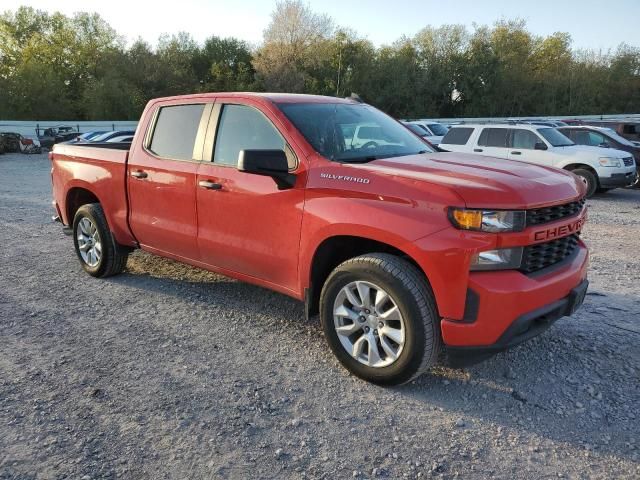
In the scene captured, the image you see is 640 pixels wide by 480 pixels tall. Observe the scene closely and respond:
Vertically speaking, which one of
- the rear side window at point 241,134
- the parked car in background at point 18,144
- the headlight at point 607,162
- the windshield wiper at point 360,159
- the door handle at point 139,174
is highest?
the rear side window at point 241,134

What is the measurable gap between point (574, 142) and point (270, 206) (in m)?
11.5

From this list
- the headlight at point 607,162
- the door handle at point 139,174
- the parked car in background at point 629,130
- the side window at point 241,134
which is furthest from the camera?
the parked car in background at point 629,130

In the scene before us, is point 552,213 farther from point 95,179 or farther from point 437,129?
point 437,129

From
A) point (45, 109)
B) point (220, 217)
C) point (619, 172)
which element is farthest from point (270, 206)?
point (45, 109)

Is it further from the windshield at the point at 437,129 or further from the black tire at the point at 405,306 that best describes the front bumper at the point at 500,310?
the windshield at the point at 437,129

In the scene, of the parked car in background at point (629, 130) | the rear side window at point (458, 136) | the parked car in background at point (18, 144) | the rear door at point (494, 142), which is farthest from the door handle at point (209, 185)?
the parked car in background at point (18, 144)

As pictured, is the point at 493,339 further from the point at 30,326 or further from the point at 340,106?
the point at 30,326

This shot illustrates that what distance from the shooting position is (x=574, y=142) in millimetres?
12992

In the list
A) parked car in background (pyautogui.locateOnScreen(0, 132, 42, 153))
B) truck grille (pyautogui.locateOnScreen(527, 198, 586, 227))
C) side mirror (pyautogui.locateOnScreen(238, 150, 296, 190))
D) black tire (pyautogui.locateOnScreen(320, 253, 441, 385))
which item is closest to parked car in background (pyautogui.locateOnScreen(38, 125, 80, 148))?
parked car in background (pyautogui.locateOnScreen(0, 132, 42, 153))

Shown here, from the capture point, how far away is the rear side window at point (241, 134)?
388cm

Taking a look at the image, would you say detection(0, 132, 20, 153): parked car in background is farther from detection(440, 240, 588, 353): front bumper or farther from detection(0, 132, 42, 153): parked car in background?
detection(440, 240, 588, 353): front bumper

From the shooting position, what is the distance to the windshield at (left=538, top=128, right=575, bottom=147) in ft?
39.4

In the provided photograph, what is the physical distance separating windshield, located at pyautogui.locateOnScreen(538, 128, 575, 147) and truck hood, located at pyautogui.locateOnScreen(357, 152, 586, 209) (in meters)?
9.13

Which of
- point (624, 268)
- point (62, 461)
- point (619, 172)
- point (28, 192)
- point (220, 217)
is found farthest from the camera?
point (28, 192)
